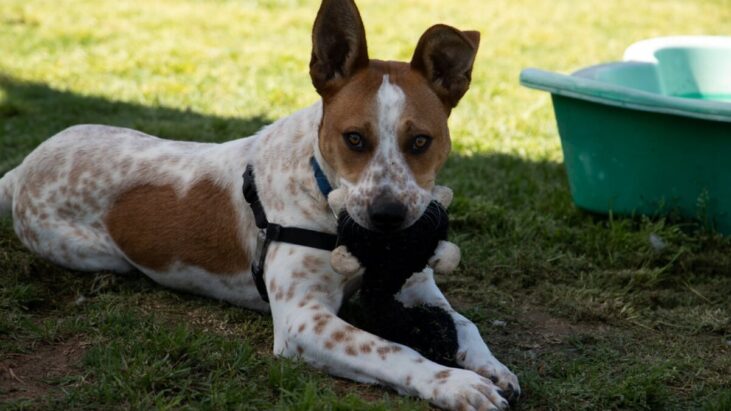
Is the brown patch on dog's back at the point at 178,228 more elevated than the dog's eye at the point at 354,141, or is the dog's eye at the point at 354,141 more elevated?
the dog's eye at the point at 354,141

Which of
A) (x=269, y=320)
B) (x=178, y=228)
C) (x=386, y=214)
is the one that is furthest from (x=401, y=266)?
(x=178, y=228)

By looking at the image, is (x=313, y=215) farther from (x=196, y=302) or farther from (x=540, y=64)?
(x=540, y=64)

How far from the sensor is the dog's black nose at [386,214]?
363 centimetres

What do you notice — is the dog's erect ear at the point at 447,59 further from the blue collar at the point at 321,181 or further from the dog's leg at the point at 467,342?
the dog's leg at the point at 467,342

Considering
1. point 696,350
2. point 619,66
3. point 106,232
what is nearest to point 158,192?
point 106,232

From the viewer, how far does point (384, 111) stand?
3801 millimetres

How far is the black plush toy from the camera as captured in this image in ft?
12.3

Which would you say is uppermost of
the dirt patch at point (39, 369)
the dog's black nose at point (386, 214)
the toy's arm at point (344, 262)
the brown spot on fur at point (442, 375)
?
the dog's black nose at point (386, 214)

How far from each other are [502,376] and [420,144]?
0.92 m

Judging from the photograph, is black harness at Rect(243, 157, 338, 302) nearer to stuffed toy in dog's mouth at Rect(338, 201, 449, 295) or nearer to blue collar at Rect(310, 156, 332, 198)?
blue collar at Rect(310, 156, 332, 198)

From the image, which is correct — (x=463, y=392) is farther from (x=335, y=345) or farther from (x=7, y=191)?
(x=7, y=191)

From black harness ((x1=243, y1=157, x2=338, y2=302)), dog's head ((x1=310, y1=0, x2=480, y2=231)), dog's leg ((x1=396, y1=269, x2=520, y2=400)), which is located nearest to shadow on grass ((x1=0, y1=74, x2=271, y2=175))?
black harness ((x1=243, y1=157, x2=338, y2=302))

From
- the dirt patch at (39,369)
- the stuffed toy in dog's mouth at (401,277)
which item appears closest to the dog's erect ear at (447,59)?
the stuffed toy in dog's mouth at (401,277)

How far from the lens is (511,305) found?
15.9 feet
